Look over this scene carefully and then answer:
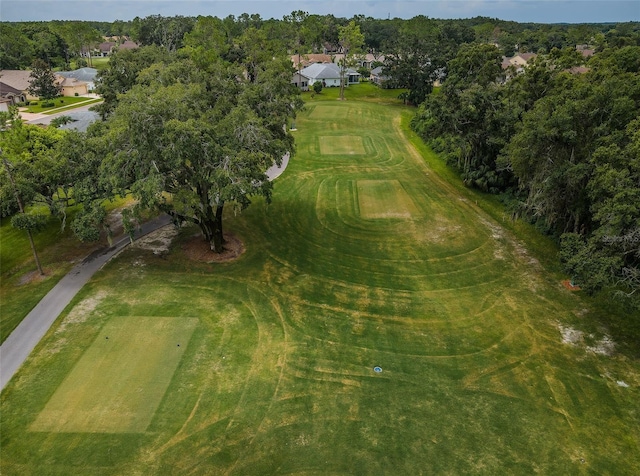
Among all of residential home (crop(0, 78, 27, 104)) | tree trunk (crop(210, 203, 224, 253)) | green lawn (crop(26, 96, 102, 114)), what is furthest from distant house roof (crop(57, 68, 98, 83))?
tree trunk (crop(210, 203, 224, 253))

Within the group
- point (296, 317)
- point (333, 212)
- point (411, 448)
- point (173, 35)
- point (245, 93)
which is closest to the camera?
point (411, 448)

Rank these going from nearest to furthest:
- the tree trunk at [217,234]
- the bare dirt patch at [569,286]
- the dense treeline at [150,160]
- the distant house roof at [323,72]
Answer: the dense treeline at [150,160], the bare dirt patch at [569,286], the tree trunk at [217,234], the distant house roof at [323,72]

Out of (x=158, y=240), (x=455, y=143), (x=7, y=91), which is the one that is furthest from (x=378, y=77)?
(x=158, y=240)

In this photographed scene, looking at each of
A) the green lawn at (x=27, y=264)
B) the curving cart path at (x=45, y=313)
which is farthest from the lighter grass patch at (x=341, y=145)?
the green lawn at (x=27, y=264)

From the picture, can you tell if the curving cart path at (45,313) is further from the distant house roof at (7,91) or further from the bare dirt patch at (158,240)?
the distant house roof at (7,91)

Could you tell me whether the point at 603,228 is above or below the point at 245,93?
below

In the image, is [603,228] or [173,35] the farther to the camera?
[173,35]

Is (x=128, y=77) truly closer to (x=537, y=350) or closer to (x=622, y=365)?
(x=537, y=350)

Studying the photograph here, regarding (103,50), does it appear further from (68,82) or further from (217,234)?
(217,234)

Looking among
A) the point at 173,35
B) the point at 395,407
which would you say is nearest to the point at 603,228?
the point at 395,407
